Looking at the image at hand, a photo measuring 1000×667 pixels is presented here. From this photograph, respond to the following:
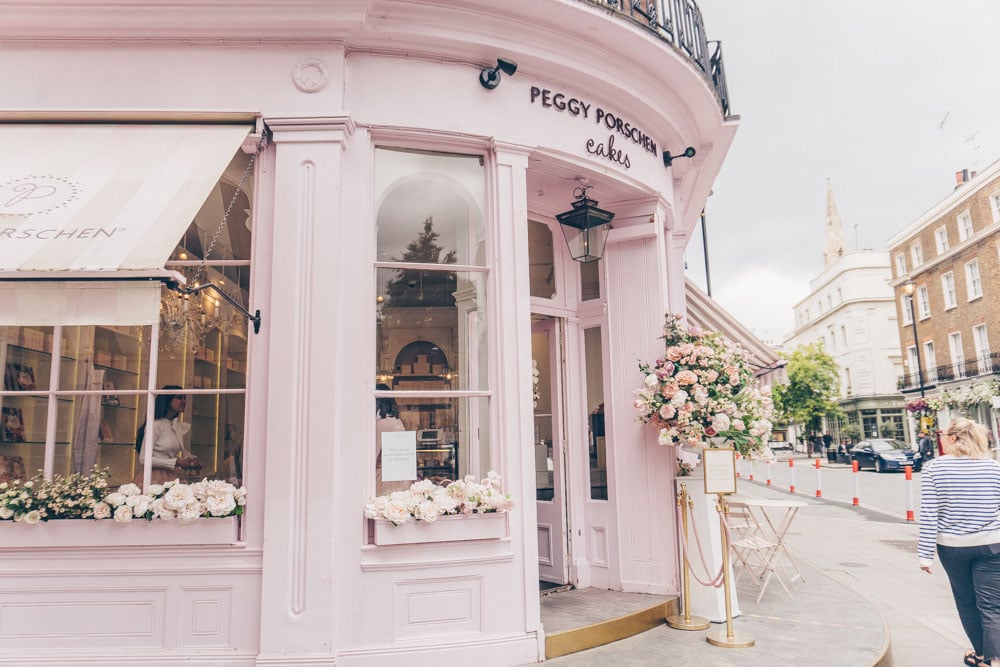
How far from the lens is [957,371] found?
32.1 meters

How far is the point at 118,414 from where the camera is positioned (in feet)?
14.4

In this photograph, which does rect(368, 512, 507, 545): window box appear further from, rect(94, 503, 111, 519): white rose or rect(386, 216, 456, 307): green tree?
rect(94, 503, 111, 519): white rose

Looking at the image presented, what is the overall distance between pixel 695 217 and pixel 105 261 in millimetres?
7581

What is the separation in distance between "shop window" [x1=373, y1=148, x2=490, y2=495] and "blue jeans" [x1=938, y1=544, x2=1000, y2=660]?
3.20 m

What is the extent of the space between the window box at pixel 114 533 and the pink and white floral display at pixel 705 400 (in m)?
3.43

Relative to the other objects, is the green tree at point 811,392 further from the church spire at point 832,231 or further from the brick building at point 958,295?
the church spire at point 832,231

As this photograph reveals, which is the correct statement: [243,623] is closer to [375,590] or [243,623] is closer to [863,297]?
[375,590]

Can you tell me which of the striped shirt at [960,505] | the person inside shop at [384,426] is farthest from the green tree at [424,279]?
the striped shirt at [960,505]

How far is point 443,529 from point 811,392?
48.4 metres

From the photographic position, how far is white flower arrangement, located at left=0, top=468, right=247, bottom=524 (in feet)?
13.4

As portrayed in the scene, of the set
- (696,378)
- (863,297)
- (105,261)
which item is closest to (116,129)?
(105,261)

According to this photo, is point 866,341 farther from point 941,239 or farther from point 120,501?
point 120,501

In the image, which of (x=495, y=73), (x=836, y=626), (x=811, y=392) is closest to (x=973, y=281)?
(x=811, y=392)


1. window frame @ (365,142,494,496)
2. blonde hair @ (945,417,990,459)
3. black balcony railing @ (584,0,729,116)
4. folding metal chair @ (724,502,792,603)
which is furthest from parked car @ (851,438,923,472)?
window frame @ (365,142,494,496)
